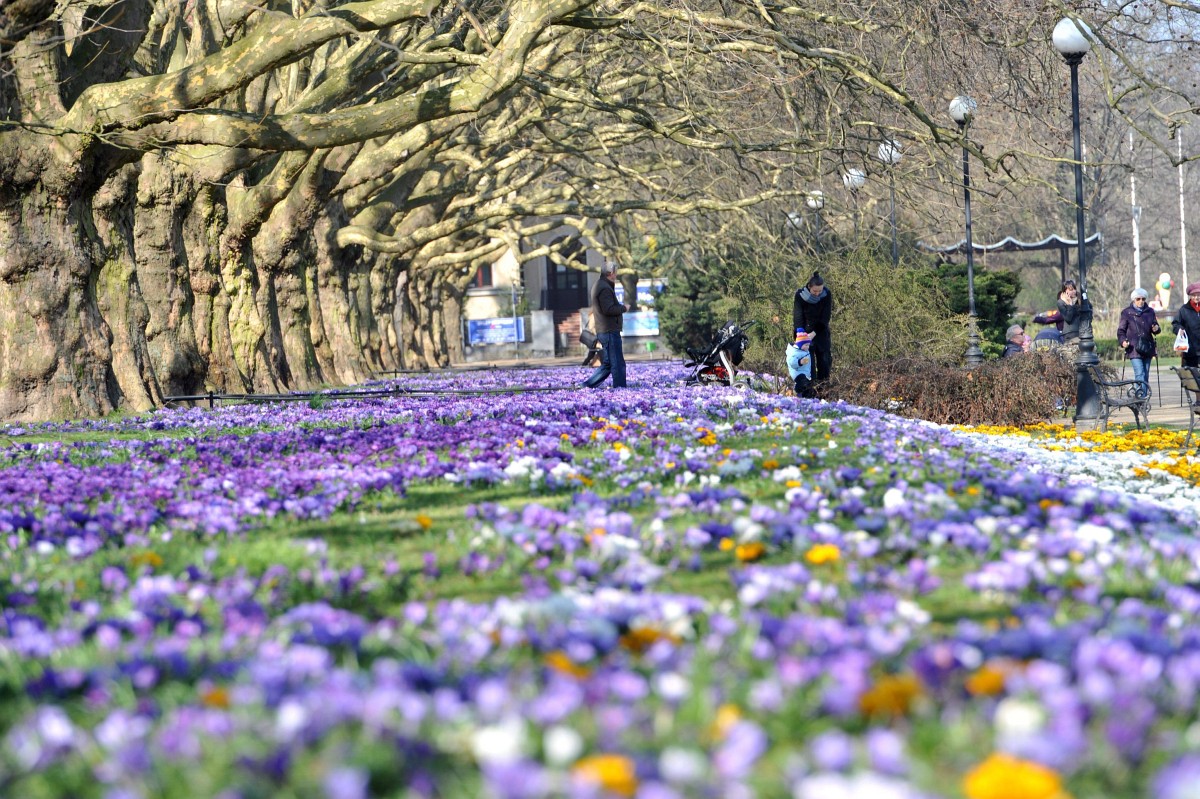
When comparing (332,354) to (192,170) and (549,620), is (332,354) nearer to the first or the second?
(192,170)

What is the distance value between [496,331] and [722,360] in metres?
52.7

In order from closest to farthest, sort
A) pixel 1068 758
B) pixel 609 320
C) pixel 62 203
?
pixel 1068 758 → pixel 62 203 → pixel 609 320

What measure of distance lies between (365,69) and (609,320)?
500 centimetres

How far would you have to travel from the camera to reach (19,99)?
56.2 feet

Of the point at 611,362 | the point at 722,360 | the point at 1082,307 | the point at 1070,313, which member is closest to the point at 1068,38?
the point at 1082,307

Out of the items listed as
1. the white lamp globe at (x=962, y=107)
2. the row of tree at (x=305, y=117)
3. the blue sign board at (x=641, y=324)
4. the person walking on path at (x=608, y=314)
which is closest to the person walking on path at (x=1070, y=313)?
the row of tree at (x=305, y=117)

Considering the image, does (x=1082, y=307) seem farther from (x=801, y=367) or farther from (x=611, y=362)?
(x=611, y=362)

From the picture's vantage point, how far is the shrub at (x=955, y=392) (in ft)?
61.8

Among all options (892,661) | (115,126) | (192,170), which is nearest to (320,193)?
(192,170)

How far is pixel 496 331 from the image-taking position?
75.9m

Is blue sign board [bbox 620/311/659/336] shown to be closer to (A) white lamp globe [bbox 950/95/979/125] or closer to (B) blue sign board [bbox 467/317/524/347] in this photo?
(B) blue sign board [bbox 467/317/524/347]

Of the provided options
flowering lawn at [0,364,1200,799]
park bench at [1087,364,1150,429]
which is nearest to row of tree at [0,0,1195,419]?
park bench at [1087,364,1150,429]

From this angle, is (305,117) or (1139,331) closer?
(305,117)

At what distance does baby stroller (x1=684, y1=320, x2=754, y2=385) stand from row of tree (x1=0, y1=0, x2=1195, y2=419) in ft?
10.6
